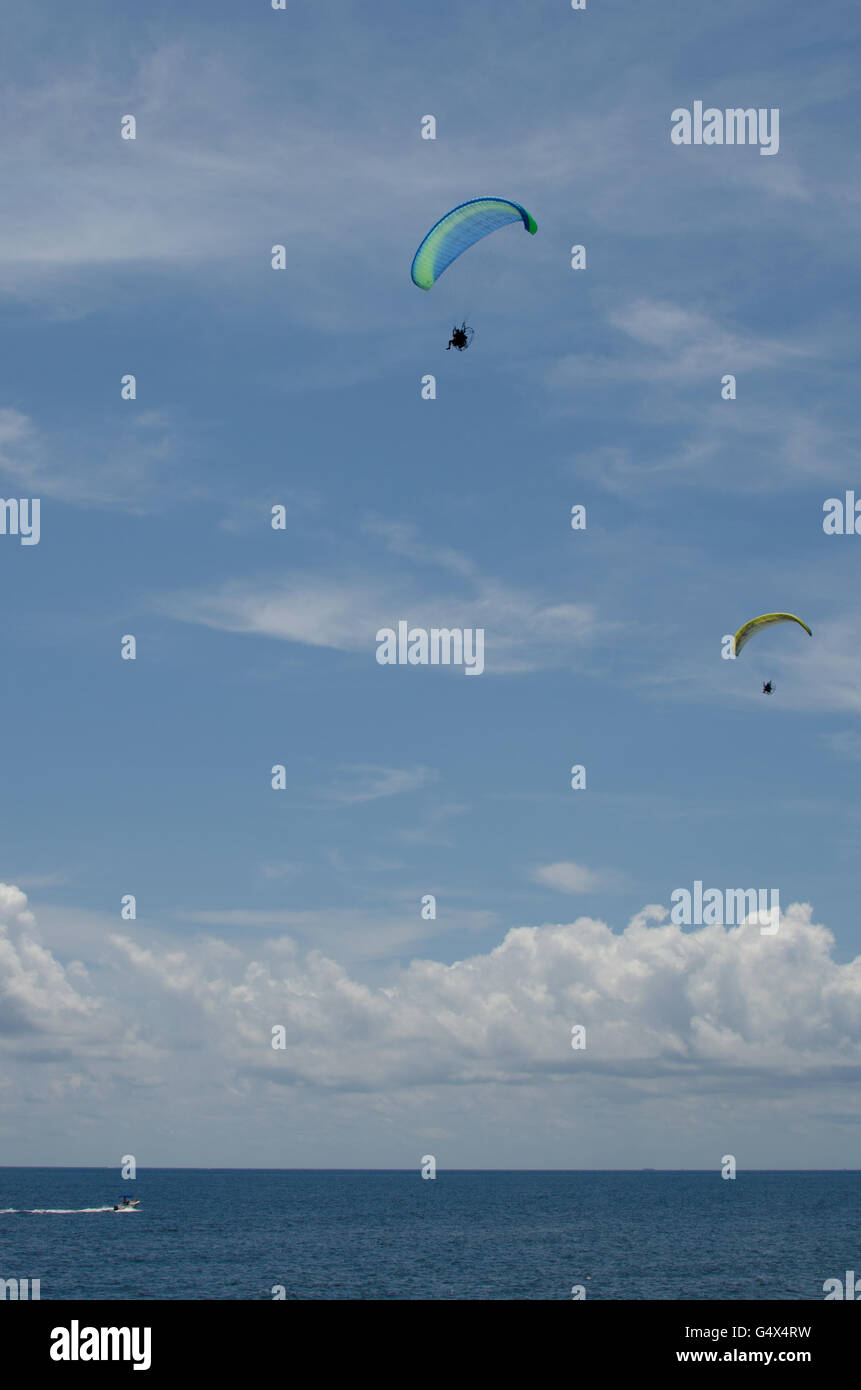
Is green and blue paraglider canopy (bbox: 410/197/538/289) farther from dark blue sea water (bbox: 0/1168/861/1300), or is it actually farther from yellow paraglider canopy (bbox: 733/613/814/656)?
dark blue sea water (bbox: 0/1168/861/1300)

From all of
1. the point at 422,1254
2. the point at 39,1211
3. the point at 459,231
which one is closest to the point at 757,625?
the point at 459,231

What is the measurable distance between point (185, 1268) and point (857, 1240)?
77.7 meters

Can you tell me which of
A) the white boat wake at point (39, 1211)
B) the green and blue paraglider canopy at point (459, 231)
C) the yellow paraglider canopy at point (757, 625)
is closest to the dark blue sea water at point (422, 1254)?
the white boat wake at point (39, 1211)

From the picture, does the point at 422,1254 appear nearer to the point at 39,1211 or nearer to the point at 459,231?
the point at 39,1211

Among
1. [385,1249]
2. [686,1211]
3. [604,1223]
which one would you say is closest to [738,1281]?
[385,1249]

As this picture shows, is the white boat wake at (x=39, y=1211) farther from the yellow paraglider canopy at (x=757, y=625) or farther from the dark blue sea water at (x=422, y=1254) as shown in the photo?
the yellow paraglider canopy at (x=757, y=625)

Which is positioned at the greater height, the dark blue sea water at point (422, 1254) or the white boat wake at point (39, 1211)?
the dark blue sea water at point (422, 1254)

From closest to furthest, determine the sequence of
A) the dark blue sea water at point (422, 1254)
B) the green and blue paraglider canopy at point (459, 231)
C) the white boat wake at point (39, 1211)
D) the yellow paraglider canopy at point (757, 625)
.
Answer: the green and blue paraglider canopy at point (459, 231) < the yellow paraglider canopy at point (757, 625) < the dark blue sea water at point (422, 1254) < the white boat wake at point (39, 1211)

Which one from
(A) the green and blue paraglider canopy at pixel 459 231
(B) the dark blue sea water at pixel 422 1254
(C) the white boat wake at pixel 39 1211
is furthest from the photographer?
(C) the white boat wake at pixel 39 1211

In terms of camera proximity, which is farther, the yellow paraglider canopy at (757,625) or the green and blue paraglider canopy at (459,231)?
the yellow paraglider canopy at (757,625)

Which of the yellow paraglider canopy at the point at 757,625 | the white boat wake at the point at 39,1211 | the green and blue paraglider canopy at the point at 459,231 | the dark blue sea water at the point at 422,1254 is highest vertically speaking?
the green and blue paraglider canopy at the point at 459,231
